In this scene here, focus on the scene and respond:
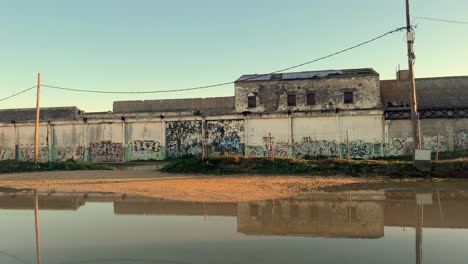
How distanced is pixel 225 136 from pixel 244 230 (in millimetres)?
23135

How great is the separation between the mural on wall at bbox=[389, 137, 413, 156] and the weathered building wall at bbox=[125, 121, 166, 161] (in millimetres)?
17680

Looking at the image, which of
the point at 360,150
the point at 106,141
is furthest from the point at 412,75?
the point at 106,141

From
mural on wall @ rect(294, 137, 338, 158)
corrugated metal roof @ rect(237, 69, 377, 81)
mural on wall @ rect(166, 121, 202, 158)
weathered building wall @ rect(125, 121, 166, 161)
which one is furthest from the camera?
corrugated metal roof @ rect(237, 69, 377, 81)

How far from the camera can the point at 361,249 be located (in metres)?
5.71

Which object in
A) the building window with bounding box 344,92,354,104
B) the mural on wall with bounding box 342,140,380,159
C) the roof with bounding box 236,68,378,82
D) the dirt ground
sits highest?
the roof with bounding box 236,68,378,82

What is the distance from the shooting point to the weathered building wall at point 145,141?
31.2m

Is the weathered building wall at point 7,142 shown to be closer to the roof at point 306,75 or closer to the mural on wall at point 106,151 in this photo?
the mural on wall at point 106,151

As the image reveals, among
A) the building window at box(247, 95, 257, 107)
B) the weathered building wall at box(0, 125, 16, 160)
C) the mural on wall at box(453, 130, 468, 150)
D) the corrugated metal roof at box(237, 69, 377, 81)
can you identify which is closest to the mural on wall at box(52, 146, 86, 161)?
the weathered building wall at box(0, 125, 16, 160)

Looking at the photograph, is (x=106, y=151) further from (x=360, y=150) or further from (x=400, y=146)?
(x=400, y=146)

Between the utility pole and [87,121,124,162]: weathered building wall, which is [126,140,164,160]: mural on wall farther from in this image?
the utility pole

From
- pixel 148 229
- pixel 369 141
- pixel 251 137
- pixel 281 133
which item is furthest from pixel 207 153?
pixel 148 229

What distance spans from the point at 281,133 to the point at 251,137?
7.80 ft

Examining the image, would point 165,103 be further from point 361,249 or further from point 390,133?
point 361,249

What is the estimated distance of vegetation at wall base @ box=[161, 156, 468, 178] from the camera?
15648mm
